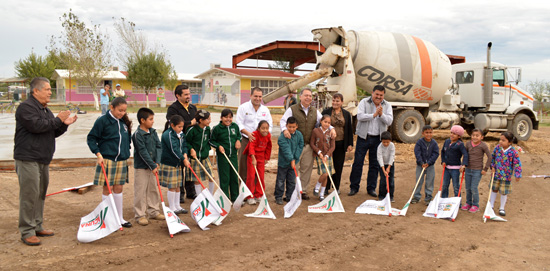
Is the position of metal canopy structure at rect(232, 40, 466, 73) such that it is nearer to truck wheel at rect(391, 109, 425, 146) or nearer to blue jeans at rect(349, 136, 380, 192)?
truck wheel at rect(391, 109, 425, 146)

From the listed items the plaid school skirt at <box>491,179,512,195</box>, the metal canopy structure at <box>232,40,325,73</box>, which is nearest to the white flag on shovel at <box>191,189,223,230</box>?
the plaid school skirt at <box>491,179,512,195</box>

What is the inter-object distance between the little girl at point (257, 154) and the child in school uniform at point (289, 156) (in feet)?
0.79

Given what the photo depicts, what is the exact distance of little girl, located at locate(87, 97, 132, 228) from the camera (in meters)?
5.16

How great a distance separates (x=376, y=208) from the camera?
20.8 feet

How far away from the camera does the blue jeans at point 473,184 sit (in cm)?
637

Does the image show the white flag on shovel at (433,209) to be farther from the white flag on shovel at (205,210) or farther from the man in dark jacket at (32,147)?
the man in dark jacket at (32,147)

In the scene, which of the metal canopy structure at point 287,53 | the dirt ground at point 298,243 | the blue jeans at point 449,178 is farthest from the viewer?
the metal canopy structure at point 287,53

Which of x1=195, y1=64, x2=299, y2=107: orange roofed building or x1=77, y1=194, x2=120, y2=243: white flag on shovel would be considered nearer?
x1=77, y1=194, x2=120, y2=243: white flag on shovel

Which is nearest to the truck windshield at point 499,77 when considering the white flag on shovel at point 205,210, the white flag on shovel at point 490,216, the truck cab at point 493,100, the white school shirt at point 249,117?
the truck cab at point 493,100

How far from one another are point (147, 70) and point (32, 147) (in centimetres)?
3266

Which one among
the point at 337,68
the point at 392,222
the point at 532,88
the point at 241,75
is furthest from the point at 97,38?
the point at 532,88

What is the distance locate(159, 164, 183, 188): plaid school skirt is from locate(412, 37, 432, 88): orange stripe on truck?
9.74 meters

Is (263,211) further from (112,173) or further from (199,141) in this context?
(112,173)

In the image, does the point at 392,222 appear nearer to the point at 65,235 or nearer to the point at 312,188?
the point at 312,188
